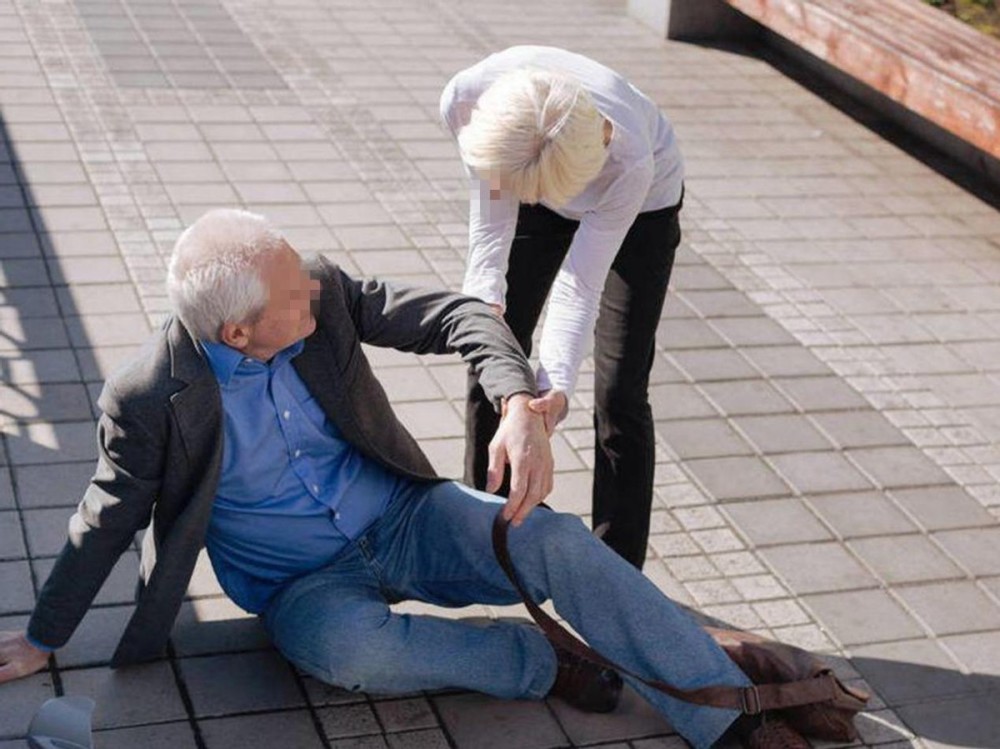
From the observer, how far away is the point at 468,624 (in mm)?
3881

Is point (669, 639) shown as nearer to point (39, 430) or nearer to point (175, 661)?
point (175, 661)

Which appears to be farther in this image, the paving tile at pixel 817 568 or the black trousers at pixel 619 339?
the paving tile at pixel 817 568

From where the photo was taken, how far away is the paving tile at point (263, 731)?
368 cm

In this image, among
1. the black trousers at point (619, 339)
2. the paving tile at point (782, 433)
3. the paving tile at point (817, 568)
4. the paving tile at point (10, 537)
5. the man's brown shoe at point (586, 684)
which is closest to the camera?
the man's brown shoe at point (586, 684)

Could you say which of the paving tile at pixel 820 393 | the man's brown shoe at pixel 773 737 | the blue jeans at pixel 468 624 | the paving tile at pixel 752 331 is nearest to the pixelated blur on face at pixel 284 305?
the blue jeans at pixel 468 624

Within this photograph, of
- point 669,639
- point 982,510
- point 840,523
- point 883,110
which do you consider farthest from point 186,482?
point 883,110

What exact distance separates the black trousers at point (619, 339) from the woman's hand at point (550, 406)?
0.48 m

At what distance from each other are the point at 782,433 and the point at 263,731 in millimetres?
2436

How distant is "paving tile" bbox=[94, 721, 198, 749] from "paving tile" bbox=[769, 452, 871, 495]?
7.50 ft

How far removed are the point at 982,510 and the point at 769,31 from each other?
19.2 feet

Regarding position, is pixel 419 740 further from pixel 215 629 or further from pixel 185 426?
pixel 185 426

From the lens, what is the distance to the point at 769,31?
34.1ft

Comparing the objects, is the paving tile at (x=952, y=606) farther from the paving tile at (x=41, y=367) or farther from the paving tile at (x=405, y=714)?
the paving tile at (x=41, y=367)

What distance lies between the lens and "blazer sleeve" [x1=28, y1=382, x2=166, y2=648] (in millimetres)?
3479
